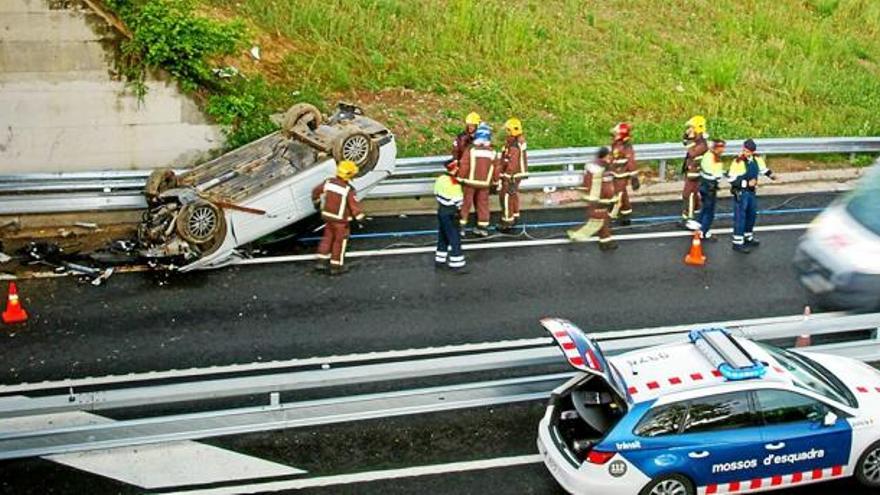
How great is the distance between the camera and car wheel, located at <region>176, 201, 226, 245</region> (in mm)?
14672

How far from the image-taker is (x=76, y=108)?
17.1 m

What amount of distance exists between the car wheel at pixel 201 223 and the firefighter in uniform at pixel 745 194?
24.2 ft

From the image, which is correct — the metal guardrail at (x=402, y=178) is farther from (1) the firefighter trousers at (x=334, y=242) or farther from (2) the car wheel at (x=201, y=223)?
(1) the firefighter trousers at (x=334, y=242)

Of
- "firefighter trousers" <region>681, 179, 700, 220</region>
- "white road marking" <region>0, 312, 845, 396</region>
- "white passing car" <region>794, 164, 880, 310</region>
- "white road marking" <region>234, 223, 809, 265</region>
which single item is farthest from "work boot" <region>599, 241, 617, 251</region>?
"white passing car" <region>794, 164, 880, 310</region>

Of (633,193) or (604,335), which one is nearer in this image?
(604,335)

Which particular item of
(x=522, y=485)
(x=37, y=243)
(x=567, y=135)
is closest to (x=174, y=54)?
(x=37, y=243)

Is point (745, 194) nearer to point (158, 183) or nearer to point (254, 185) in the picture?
point (254, 185)

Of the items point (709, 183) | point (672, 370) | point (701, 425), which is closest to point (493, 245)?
point (709, 183)

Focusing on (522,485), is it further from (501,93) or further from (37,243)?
(501,93)

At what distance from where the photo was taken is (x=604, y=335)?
43.4 ft

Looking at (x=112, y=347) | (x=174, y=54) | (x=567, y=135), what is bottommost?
(x=112, y=347)

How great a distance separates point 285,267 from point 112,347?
10.1 ft

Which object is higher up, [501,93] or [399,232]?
[501,93]

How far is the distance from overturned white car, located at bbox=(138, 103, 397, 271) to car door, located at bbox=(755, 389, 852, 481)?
779 cm
